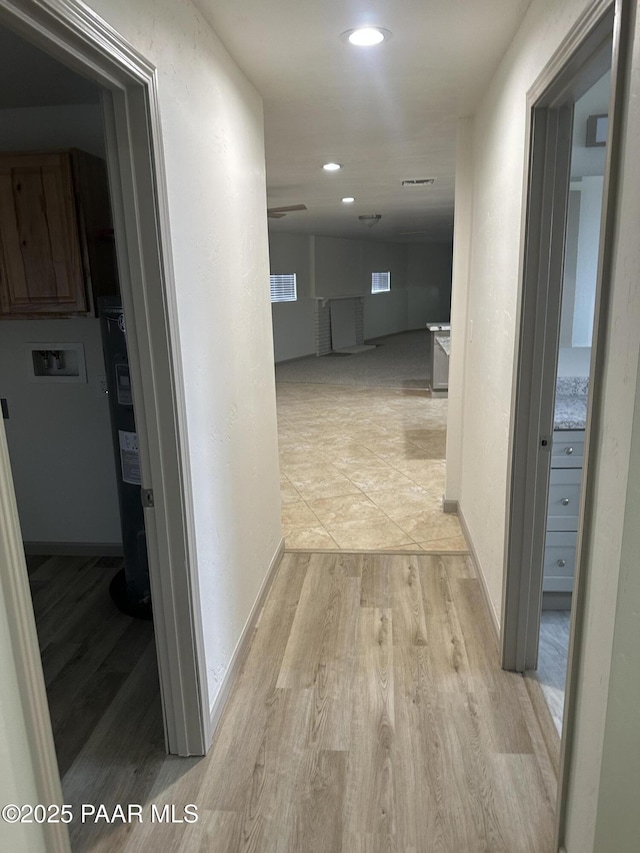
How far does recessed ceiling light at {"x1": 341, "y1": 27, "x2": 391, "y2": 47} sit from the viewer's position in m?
2.13

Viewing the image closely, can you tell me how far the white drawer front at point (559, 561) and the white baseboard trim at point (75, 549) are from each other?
2.35 metres

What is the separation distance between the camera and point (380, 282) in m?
14.6

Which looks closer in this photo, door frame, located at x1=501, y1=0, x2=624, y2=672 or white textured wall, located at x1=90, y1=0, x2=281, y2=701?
white textured wall, located at x1=90, y1=0, x2=281, y2=701

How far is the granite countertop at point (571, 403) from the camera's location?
2641 mm

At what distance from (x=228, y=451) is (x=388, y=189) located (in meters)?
4.47

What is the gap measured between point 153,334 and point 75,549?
226 cm

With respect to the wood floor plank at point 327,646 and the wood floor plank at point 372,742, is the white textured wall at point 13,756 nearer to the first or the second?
the wood floor plank at point 372,742

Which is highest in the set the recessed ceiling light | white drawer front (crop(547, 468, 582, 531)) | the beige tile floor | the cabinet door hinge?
the recessed ceiling light

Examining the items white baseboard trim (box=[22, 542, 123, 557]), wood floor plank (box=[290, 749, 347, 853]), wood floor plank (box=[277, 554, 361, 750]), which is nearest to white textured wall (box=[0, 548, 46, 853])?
wood floor plank (box=[290, 749, 347, 853])

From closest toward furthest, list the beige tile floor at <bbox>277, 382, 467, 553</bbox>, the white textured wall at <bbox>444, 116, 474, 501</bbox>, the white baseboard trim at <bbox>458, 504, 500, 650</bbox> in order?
the white baseboard trim at <bbox>458, 504, 500, 650</bbox>
the white textured wall at <bbox>444, 116, 474, 501</bbox>
the beige tile floor at <bbox>277, 382, 467, 553</bbox>

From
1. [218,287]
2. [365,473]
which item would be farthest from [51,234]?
[365,473]

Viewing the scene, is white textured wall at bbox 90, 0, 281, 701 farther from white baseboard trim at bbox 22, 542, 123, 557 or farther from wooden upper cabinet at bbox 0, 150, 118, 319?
white baseboard trim at bbox 22, 542, 123, 557

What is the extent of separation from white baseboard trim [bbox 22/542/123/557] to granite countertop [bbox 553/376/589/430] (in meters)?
2.51

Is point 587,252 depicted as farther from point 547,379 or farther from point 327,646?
point 327,646
